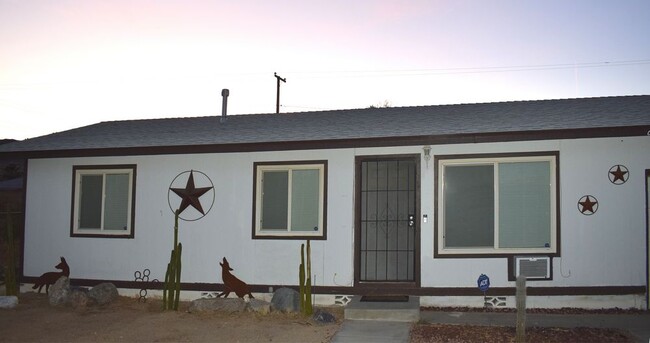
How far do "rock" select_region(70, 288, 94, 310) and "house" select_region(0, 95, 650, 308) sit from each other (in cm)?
79

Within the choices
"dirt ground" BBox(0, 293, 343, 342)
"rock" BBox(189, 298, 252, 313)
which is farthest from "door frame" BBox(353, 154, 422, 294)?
"rock" BBox(189, 298, 252, 313)

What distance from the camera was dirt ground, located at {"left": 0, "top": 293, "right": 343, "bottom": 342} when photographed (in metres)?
7.01

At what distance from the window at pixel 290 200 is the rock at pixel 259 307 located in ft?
3.88

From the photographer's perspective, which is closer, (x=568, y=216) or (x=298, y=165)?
(x=568, y=216)

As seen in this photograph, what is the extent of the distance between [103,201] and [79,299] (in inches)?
76.1

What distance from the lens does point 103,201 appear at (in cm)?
995

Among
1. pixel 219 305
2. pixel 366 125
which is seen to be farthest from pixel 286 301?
pixel 366 125

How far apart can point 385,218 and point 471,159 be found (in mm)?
2169

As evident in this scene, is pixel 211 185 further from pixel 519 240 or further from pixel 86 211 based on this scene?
pixel 519 240

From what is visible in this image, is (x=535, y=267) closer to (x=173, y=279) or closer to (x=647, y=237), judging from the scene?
(x=647, y=237)

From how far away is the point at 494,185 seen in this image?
27.8 ft

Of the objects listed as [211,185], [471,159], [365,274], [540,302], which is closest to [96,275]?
[211,185]

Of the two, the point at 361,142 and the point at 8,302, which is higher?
the point at 361,142

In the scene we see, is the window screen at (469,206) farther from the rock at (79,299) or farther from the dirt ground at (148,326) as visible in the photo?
the rock at (79,299)
